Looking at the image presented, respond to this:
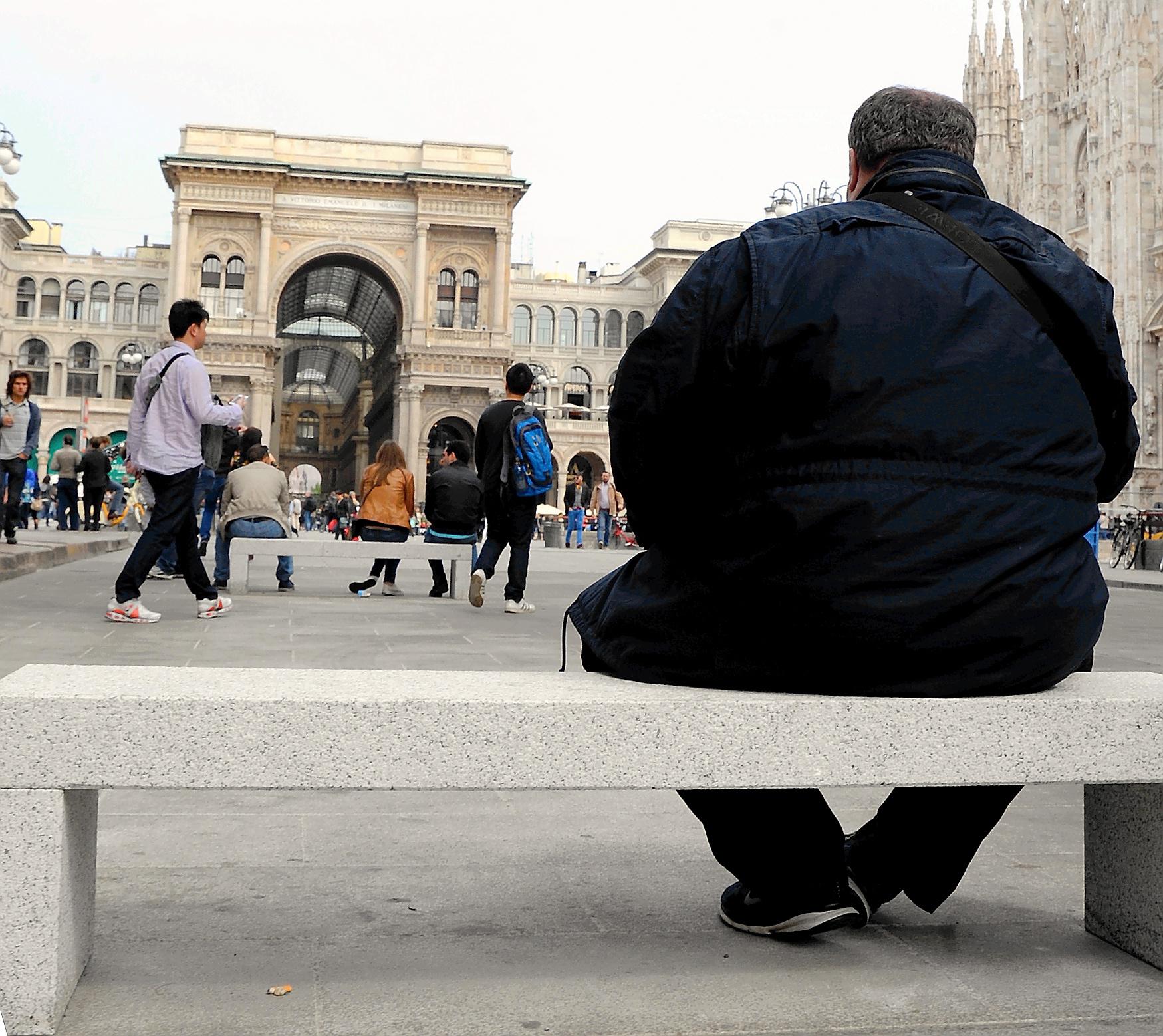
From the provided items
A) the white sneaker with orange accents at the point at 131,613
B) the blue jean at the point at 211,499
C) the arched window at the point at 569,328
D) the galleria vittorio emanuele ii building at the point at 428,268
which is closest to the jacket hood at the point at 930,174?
the white sneaker with orange accents at the point at 131,613

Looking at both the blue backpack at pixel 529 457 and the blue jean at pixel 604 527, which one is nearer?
the blue backpack at pixel 529 457

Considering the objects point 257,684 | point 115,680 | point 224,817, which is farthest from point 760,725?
point 224,817

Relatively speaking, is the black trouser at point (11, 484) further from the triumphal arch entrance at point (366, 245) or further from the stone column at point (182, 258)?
the stone column at point (182, 258)

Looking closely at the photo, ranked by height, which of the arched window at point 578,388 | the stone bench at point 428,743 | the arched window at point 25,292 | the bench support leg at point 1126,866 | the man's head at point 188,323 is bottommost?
the bench support leg at point 1126,866

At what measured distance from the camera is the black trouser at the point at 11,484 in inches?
452

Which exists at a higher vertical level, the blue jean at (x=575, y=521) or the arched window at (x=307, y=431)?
the arched window at (x=307, y=431)

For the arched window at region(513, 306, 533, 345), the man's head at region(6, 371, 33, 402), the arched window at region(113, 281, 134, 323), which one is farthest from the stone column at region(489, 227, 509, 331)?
the man's head at region(6, 371, 33, 402)

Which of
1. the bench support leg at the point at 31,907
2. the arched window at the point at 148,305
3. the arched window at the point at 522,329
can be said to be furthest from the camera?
the arched window at the point at 522,329

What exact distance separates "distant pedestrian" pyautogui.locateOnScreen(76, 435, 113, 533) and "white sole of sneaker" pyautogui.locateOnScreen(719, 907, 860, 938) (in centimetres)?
1854

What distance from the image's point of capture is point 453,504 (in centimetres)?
988

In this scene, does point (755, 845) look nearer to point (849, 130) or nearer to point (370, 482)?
point (849, 130)

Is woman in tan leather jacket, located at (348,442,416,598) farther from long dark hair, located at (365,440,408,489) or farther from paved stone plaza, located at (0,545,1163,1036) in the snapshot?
paved stone plaza, located at (0,545,1163,1036)

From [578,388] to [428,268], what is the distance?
584 inches

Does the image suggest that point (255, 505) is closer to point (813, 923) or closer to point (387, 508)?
point (387, 508)
